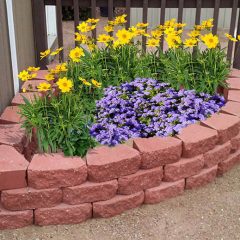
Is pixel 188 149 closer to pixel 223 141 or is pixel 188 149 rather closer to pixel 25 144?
pixel 223 141

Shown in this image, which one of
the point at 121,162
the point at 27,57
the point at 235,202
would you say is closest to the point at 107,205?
the point at 121,162

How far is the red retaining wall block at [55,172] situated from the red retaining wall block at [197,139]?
2.43 feet

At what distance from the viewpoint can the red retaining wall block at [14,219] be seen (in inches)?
105

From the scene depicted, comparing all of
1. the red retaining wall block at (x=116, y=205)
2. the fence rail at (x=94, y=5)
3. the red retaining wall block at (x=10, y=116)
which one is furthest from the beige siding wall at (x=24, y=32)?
the red retaining wall block at (x=116, y=205)

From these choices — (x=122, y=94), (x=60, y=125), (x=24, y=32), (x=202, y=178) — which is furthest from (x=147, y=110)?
(x=24, y=32)

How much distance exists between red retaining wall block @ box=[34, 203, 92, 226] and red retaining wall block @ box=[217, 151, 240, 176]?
1075 millimetres

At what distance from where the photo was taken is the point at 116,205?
281 centimetres

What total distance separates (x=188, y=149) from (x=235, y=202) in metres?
0.48

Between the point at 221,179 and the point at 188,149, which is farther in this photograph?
the point at 221,179

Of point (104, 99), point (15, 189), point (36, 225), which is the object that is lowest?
point (36, 225)

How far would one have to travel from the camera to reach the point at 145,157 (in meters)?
2.83

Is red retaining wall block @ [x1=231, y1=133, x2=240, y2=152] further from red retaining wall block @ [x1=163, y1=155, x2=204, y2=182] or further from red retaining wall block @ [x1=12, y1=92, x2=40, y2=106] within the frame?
red retaining wall block @ [x1=12, y1=92, x2=40, y2=106]

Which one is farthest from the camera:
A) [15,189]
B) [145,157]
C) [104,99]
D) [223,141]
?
[104,99]

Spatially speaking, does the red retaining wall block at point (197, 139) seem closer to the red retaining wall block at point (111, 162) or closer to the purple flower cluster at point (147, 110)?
the purple flower cluster at point (147, 110)
